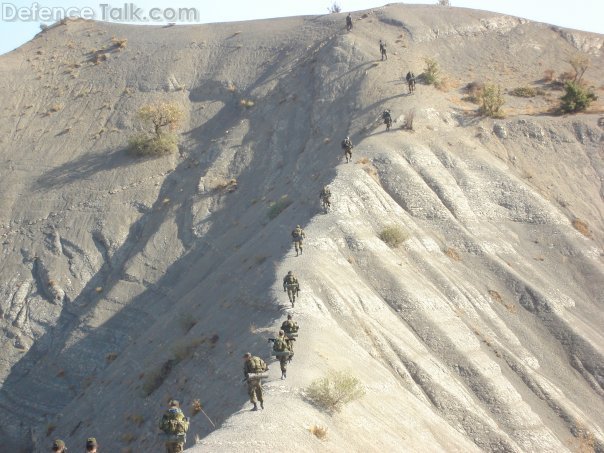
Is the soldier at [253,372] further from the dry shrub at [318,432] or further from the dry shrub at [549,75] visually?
the dry shrub at [549,75]

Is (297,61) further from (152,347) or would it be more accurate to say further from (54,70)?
(152,347)

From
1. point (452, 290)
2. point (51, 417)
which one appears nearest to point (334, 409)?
point (452, 290)

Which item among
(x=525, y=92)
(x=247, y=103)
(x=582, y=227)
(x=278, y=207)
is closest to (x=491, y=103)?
(x=525, y=92)

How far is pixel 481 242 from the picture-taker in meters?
35.8

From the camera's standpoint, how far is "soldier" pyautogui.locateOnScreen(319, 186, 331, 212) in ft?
111

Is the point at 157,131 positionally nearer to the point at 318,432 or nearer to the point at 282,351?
the point at 282,351

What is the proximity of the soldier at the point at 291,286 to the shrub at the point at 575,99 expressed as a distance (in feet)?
100

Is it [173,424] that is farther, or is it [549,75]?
[549,75]

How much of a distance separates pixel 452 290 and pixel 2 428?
25.1 metres

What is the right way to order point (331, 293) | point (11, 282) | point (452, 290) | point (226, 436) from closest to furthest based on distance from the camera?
point (226, 436) → point (331, 293) → point (452, 290) → point (11, 282)

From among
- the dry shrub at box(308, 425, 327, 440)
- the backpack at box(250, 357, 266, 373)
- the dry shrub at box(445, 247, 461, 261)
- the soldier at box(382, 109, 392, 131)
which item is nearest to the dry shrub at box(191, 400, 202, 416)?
the backpack at box(250, 357, 266, 373)

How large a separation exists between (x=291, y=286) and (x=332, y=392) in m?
6.75

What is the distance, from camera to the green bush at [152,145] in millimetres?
52781

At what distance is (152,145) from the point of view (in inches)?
2078
